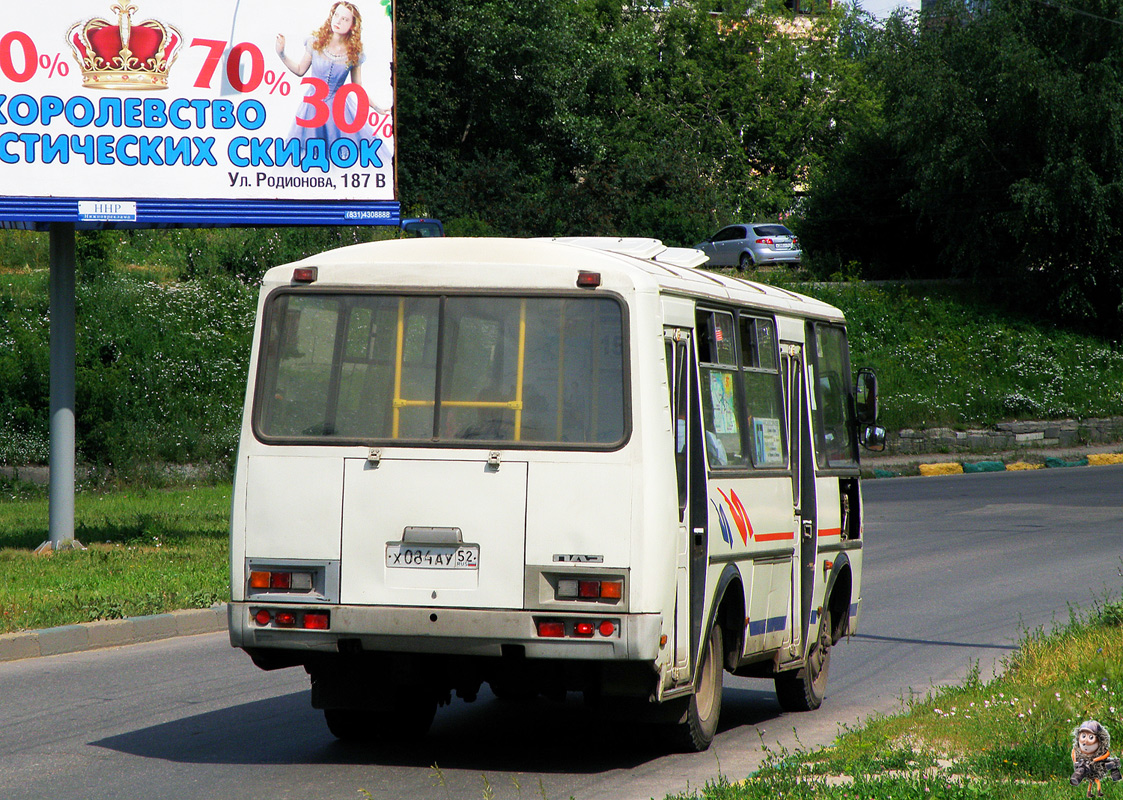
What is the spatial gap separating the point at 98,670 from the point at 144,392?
15958 mm

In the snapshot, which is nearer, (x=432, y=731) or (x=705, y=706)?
(x=705, y=706)

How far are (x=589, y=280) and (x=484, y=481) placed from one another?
1.10 m

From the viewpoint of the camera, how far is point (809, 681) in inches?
367

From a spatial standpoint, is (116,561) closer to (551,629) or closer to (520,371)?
(520,371)

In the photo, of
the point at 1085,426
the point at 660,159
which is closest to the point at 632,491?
the point at 1085,426

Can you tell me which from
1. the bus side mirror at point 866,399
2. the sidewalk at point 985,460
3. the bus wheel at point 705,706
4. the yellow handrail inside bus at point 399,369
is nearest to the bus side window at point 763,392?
the bus wheel at point 705,706

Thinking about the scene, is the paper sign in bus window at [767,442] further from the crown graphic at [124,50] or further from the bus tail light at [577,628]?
the crown graphic at [124,50]

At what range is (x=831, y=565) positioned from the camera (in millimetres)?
9547

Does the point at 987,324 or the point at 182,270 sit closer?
the point at 182,270

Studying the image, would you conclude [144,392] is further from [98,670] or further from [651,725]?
[651,725]

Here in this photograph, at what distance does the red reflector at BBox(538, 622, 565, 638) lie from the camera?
21.5 feet

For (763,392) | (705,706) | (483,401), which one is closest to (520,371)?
(483,401)

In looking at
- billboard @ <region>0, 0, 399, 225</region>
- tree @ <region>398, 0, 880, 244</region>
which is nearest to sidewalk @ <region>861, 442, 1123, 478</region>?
tree @ <region>398, 0, 880, 244</region>

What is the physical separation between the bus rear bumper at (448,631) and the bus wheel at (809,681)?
288cm
